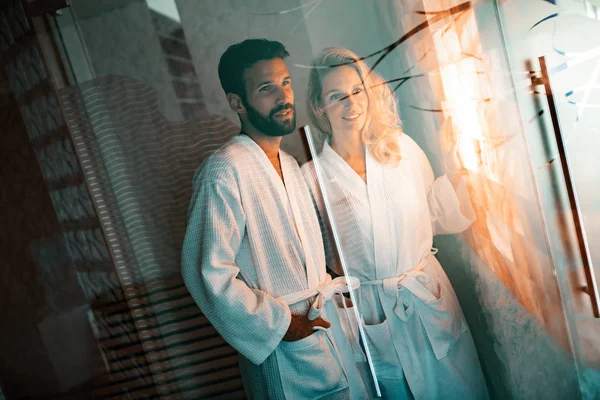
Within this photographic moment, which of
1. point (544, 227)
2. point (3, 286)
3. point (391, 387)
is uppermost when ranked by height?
point (3, 286)

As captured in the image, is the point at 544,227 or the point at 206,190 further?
the point at 544,227

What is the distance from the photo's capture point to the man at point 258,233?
108 centimetres

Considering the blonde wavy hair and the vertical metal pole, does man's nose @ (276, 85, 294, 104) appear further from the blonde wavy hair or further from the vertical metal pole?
the vertical metal pole

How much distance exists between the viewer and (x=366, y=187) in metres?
1.15

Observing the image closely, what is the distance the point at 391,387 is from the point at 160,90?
902 millimetres

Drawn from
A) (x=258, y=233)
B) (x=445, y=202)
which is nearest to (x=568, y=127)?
(x=445, y=202)

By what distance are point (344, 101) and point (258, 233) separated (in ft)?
1.20

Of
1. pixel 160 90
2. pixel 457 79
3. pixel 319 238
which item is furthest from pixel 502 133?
pixel 160 90

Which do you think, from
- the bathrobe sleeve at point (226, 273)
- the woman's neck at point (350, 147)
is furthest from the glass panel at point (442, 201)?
the bathrobe sleeve at point (226, 273)

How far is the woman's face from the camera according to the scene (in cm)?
111

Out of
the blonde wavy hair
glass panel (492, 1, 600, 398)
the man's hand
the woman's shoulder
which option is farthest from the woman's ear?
glass panel (492, 1, 600, 398)

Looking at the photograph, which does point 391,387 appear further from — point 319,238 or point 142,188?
point 142,188

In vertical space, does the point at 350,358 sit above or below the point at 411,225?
below

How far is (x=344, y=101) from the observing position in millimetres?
1122
